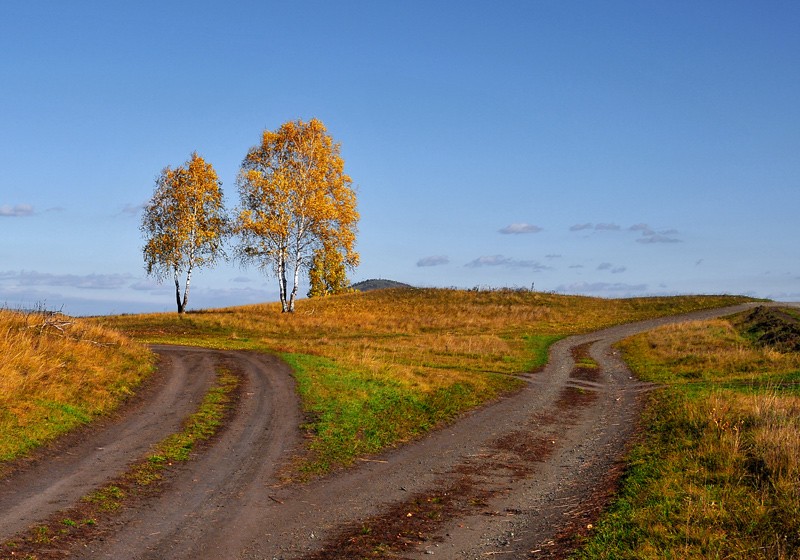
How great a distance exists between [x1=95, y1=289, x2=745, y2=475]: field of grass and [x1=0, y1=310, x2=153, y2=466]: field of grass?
583cm

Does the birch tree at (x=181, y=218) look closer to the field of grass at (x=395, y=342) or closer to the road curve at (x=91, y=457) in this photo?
the field of grass at (x=395, y=342)

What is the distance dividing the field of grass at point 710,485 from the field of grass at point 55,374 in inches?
465

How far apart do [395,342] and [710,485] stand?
33076mm

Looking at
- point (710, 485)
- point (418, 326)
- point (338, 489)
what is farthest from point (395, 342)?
point (710, 485)

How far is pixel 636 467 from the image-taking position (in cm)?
1332

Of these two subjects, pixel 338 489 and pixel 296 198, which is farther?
pixel 296 198

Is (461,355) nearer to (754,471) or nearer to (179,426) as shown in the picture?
(179,426)

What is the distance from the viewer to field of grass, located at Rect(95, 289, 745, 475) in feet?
60.9

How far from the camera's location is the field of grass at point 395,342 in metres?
18.6

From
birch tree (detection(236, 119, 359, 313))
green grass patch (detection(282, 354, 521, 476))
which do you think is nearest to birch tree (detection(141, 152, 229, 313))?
birch tree (detection(236, 119, 359, 313))

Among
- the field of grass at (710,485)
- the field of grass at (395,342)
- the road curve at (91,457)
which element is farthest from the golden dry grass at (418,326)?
the field of grass at (710,485)

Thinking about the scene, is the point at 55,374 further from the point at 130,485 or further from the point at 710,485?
the point at 710,485

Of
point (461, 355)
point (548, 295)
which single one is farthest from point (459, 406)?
point (548, 295)

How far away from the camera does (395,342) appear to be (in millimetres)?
43812
